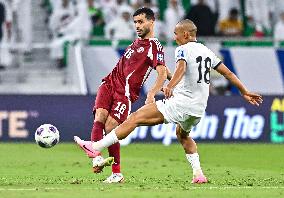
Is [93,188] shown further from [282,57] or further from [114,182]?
[282,57]

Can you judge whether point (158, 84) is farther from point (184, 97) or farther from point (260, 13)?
point (260, 13)

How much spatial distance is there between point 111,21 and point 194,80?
13663mm

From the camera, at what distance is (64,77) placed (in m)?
24.4

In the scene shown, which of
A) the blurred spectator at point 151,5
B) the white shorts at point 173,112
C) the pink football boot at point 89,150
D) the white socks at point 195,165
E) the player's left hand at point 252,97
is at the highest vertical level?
the blurred spectator at point 151,5

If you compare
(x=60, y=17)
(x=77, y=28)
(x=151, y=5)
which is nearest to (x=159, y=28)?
(x=151, y=5)

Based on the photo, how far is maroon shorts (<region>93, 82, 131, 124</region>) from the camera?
13586 mm


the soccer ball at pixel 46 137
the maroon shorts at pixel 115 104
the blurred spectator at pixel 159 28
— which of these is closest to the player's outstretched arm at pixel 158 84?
the maroon shorts at pixel 115 104

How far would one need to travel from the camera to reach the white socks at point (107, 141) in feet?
42.5

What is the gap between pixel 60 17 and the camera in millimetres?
26141

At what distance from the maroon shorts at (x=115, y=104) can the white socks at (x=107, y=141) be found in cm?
55

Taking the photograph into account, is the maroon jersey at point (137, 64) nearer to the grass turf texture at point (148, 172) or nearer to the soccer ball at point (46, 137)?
the soccer ball at point (46, 137)

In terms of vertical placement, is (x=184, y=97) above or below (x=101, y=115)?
above

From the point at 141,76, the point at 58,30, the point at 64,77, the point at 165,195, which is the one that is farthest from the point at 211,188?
the point at 58,30

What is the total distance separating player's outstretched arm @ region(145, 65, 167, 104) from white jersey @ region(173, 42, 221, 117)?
267mm
